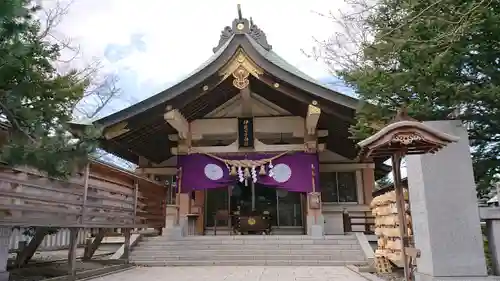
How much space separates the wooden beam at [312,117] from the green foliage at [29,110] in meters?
6.61

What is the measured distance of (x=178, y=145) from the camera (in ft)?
36.4

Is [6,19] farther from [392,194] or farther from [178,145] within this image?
[178,145]

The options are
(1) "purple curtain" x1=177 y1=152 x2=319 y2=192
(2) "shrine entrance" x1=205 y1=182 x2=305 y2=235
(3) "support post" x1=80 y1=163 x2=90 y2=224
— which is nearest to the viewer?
(3) "support post" x1=80 y1=163 x2=90 y2=224

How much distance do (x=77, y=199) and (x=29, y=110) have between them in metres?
2.76

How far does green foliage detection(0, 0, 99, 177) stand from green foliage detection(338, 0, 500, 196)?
3.77 meters

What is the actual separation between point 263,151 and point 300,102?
1821mm

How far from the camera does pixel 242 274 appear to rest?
6.41 meters

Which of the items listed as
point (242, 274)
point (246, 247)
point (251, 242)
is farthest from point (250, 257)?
point (242, 274)

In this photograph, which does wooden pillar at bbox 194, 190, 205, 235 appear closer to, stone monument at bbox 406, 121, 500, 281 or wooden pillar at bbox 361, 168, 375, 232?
wooden pillar at bbox 361, 168, 375, 232

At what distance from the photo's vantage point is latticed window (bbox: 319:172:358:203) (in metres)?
11.8

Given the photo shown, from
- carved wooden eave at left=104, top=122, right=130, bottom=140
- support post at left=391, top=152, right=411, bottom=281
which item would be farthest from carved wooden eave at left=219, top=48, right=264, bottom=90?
support post at left=391, top=152, right=411, bottom=281

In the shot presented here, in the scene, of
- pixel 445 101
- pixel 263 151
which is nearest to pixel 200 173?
pixel 263 151

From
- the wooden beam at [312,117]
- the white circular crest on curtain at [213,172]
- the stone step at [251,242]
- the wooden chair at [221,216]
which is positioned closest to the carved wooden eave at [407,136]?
the stone step at [251,242]

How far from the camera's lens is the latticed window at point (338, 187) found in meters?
11.8
